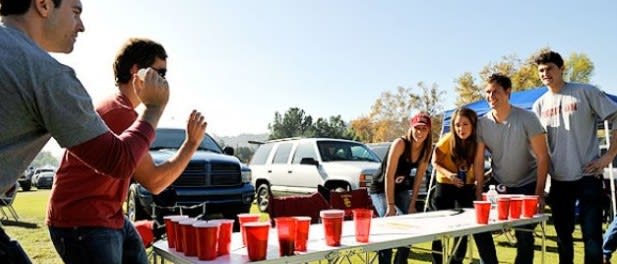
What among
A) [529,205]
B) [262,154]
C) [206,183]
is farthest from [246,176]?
[529,205]

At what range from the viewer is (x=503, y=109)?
395cm

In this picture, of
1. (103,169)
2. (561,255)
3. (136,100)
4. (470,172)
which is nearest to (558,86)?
(470,172)

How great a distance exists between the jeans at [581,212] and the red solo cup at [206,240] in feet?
10.5

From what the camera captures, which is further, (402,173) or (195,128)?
(402,173)

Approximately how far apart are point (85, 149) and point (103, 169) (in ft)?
0.26

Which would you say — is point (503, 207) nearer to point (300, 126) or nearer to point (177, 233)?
point (177, 233)

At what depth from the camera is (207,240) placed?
75.4 inches

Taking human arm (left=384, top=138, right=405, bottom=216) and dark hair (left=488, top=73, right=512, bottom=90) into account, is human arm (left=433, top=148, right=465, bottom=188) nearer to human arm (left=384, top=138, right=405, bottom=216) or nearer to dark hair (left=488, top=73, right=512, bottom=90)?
human arm (left=384, top=138, right=405, bottom=216)

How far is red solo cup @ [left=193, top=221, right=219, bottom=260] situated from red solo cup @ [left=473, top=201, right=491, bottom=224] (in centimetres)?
186

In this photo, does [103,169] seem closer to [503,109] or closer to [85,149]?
[85,149]

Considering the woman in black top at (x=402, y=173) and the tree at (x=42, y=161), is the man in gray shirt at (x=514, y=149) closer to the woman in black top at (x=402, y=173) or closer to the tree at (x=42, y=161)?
the woman in black top at (x=402, y=173)

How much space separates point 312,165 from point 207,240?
25.5 feet

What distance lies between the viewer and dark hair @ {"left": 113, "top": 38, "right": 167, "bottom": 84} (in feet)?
6.28

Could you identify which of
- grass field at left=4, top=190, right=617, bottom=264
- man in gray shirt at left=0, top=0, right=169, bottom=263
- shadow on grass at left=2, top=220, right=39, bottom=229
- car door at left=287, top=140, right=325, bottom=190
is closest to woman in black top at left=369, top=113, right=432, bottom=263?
grass field at left=4, top=190, right=617, bottom=264
